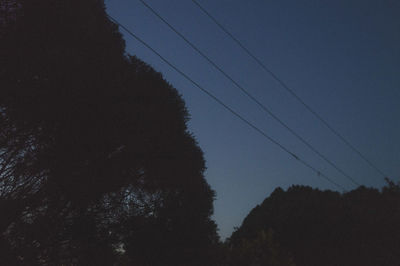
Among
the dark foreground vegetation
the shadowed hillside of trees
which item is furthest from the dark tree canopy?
the shadowed hillside of trees

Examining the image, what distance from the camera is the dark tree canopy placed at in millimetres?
7430

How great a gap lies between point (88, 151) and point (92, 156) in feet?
0.61

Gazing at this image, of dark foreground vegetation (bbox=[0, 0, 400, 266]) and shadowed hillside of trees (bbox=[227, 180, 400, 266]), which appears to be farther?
shadowed hillside of trees (bbox=[227, 180, 400, 266])

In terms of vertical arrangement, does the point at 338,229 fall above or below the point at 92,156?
above

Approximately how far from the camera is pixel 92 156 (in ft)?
28.5

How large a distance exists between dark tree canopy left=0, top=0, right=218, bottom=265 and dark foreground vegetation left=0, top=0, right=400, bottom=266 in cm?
3

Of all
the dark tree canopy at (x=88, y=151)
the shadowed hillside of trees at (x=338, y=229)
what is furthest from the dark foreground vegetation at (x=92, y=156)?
the shadowed hillside of trees at (x=338, y=229)

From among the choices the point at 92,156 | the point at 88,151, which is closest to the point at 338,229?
the point at 92,156

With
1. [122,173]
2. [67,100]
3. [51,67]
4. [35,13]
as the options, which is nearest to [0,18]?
[35,13]

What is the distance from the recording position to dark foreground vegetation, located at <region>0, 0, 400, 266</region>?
24.4 ft

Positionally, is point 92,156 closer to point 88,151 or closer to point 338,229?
point 88,151

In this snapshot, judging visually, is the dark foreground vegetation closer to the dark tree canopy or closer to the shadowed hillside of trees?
the dark tree canopy

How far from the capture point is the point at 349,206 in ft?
69.4

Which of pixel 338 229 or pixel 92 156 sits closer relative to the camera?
pixel 92 156
